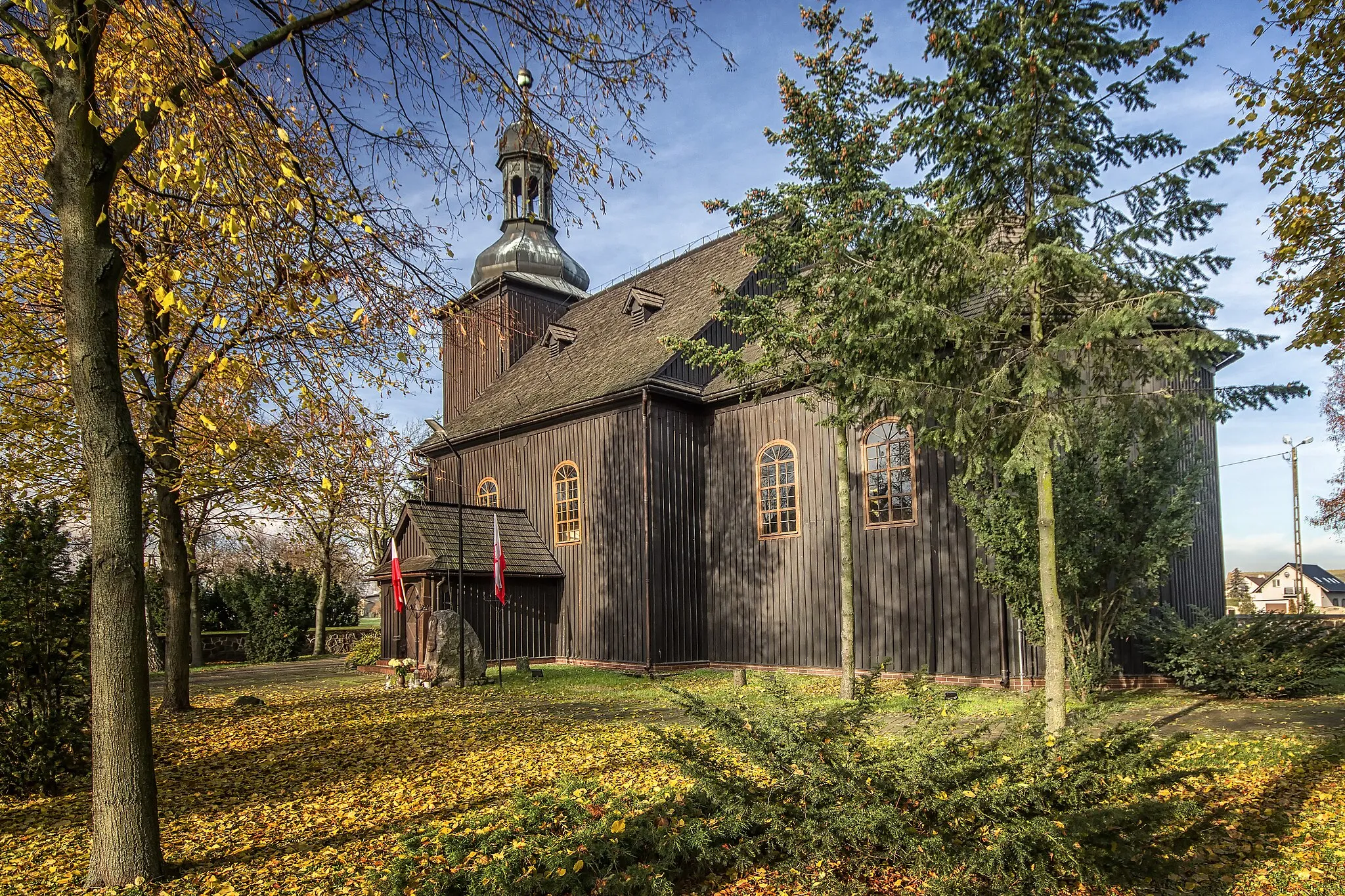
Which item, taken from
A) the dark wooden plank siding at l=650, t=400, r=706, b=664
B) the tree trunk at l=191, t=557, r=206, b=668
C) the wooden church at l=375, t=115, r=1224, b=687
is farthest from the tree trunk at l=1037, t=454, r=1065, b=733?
the tree trunk at l=191, t=557, r=206, b=668

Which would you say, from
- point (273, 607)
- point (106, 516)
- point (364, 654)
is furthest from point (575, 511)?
point (106, 516)

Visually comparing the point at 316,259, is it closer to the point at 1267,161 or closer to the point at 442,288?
the point at 442,288

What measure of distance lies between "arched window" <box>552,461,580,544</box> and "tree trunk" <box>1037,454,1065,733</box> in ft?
41.1

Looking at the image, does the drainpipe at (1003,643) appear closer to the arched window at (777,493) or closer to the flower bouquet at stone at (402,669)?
the arched window at (777,493)

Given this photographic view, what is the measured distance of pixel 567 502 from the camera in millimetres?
19703

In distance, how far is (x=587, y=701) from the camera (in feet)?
42.7

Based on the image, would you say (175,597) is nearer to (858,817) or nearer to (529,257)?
(858,817)

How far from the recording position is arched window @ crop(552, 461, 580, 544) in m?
19.4

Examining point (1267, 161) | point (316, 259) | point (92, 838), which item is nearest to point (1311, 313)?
point (1267, 161)

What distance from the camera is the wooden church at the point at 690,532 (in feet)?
46.8

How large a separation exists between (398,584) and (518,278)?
11.6 m

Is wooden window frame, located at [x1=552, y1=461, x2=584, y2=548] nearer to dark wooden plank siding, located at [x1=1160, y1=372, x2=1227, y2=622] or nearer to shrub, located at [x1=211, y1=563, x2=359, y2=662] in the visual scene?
dark wooden plank siding, located at [x1=1160, y1=372, x2=1227, y2=622]

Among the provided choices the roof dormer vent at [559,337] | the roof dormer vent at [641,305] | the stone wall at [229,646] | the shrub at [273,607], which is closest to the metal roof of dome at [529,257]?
the roof dormer vent at [559,337]

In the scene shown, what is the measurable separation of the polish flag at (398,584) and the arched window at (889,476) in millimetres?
9385
